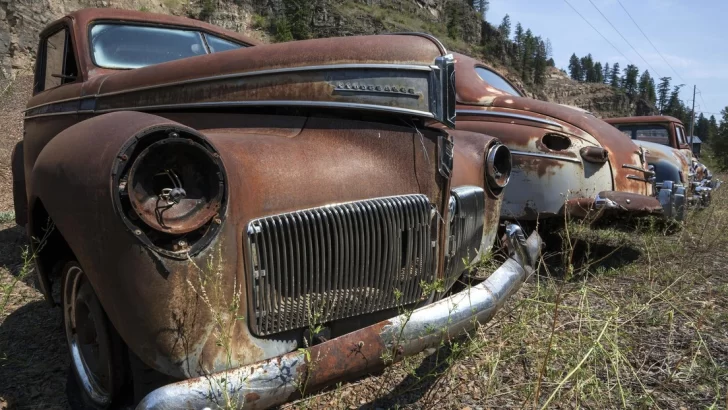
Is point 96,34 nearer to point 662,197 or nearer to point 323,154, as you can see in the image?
point 323,154

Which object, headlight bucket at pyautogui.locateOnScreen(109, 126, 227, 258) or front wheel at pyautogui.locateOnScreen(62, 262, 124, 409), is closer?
headlight bucket at pyautogui.locateOnScreen(109, 126, 227, 258)

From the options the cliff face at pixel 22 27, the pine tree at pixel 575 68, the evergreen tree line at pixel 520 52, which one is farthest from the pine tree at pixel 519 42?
the cliff face at pixel 22 27

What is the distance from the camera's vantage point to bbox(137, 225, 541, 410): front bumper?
5.21 ft

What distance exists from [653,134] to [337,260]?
9697 millimetres

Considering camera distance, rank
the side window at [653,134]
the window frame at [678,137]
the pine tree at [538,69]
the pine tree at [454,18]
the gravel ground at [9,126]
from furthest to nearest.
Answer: the pine tree at [538,69]
the pine tree at [454,18]
the side window at [653,134]
the window frame at [678,137]
the gravel ground at [9,126]

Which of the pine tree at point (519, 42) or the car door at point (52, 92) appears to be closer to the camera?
the car door at point (52, 92)

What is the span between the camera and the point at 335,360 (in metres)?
1.79

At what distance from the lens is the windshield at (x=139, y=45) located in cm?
346

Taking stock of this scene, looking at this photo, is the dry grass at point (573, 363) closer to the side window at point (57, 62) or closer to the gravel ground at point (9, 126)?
the side window at point (57, 62)

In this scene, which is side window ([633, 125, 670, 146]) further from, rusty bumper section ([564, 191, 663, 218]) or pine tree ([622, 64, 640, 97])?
pine tree ([622, 64, 640, 97])

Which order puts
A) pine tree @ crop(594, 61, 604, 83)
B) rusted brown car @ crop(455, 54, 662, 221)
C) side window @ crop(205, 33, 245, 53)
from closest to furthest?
side window @ crop(205, 33, 245, 53) < rusted brown car @ crop(455, 54, 662, 221) < pine tree @ crop(594, 61, 604, 83)

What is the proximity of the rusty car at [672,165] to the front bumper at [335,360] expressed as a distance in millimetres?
3307

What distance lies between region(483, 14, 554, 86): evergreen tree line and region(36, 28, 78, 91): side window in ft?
222

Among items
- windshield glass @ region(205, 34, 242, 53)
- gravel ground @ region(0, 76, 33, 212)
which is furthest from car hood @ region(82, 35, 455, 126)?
gravel ground @ region(0, 76, 33, 212)
